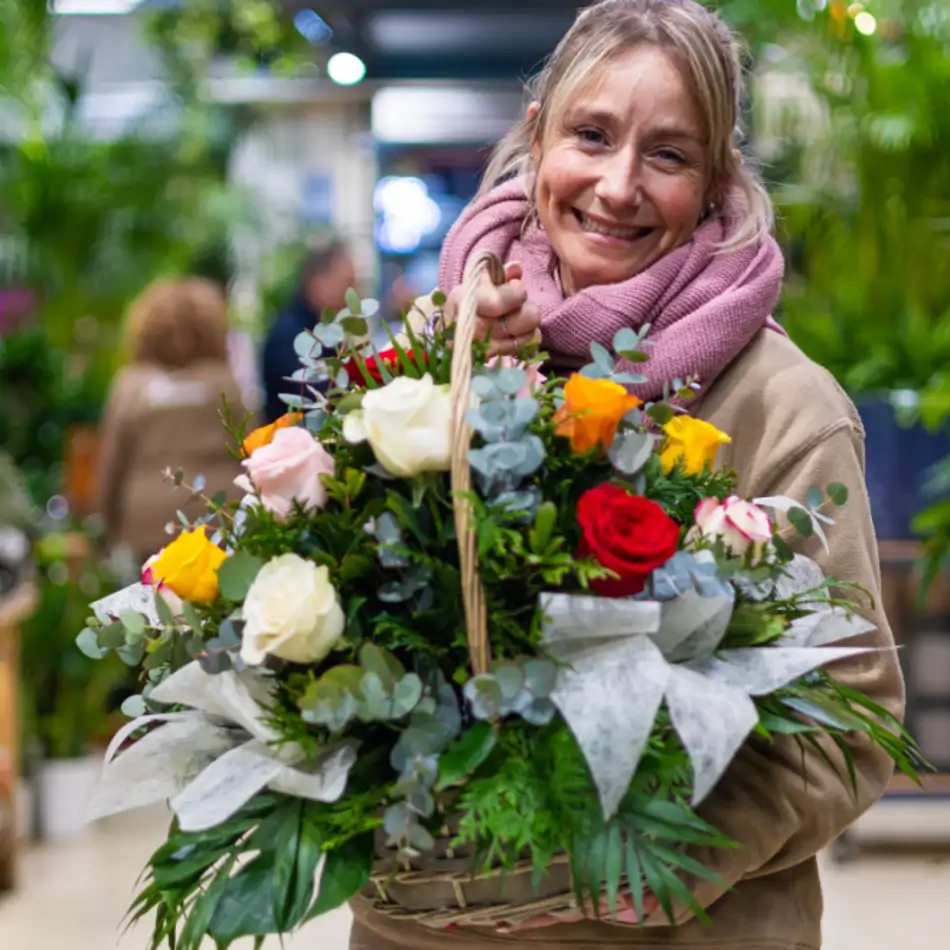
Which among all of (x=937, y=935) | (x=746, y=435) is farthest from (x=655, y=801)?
(x=937, y=935)

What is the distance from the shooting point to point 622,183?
1.62 metres

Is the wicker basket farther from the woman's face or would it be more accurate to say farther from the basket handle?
the woman's face

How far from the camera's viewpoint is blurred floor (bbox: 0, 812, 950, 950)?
396 cm

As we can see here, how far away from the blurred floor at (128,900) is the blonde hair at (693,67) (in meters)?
2.63

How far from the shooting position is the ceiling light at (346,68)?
30.8ft

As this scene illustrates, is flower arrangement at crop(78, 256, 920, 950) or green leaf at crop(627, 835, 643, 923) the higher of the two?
flower arrangement at crop(78, 256, 920, 950)

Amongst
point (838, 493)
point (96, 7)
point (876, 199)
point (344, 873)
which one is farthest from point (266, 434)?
point (96, 7)

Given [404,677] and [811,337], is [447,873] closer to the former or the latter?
[404,677]

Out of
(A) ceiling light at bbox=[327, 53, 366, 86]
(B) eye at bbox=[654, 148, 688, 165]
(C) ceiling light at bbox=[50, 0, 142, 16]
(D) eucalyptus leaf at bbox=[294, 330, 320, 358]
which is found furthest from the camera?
(C) ceiling light at bbox=[50, 0, 142, 16]

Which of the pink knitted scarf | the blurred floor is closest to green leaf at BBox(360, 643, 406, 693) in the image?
the pink knitted scarf

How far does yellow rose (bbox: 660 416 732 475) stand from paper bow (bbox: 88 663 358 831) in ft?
1.25

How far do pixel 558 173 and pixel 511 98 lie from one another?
27.6 ft

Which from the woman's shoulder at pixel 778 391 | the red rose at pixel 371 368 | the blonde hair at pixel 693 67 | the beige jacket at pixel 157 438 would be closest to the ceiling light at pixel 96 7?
the beige jacket at pixel 157 438

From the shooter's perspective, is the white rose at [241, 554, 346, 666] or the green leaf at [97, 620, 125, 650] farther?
the green leaf at [97, 620, 125, 650]
